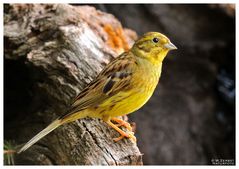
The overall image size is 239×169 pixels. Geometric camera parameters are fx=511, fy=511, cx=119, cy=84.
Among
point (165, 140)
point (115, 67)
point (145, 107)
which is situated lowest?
point (165, 140)

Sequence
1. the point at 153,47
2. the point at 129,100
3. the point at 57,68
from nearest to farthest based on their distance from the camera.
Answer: the point at 129,100 < the point at 153,47 < the point at 57,68

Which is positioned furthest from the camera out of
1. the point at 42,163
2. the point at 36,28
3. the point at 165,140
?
the point at 165,140

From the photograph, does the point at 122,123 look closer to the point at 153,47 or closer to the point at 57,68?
the point at 153,47

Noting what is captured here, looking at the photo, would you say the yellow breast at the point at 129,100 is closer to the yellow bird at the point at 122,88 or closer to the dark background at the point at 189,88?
the yellow bird at the point at 122,88

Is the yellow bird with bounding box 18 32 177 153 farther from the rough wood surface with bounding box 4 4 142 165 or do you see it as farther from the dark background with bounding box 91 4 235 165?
the dark background with bounding box 91 4 235 165

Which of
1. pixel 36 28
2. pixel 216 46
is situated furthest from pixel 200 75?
pixel 36 28

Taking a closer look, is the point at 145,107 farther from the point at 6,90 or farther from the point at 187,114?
the point at 6,90

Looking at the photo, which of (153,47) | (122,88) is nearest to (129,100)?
(122,88)
